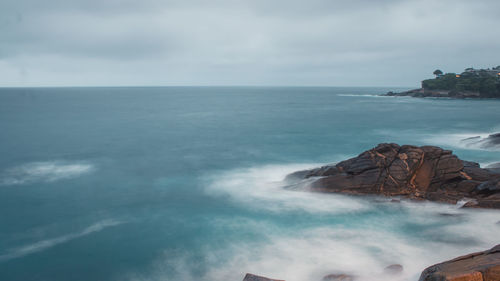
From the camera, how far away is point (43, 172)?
1041 inches

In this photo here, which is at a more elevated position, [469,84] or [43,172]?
[469,84]

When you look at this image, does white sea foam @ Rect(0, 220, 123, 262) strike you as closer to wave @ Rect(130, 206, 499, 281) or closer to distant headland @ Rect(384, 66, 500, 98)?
wave @ Rect(130, 206, 499, 281)

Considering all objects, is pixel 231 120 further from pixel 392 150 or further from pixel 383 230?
pixel 383 230

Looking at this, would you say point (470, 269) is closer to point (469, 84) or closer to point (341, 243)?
point (341, 243)

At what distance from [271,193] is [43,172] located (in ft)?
55.4

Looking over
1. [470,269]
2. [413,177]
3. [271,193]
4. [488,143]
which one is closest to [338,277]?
[470,269]

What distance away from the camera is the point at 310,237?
15.6 meters

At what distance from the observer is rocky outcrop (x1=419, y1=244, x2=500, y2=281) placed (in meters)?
8.52

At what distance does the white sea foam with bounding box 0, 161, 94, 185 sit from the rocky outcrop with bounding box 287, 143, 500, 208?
56.4 feet

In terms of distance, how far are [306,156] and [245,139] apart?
38.8ft

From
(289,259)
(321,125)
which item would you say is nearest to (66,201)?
(289,259)

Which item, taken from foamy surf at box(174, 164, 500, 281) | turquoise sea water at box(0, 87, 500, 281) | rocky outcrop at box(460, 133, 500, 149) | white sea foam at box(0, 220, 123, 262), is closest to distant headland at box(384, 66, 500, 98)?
rocky outcrop at box(460, 133, 500, 149)

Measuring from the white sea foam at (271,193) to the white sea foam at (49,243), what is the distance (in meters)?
6.58

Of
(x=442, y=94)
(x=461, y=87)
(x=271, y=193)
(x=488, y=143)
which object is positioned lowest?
(x=271, y=193)
